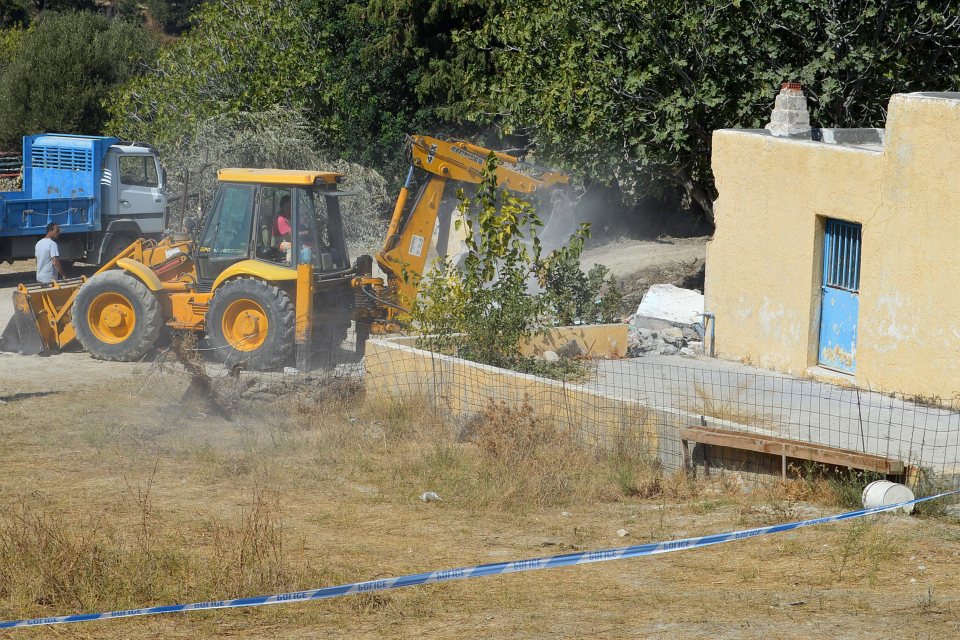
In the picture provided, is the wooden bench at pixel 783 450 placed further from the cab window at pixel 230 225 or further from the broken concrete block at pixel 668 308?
the cab window at pixel 230 225

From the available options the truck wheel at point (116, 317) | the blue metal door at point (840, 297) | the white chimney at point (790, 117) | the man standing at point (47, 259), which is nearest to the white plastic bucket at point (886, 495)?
the blue metal door at point (840, 297)

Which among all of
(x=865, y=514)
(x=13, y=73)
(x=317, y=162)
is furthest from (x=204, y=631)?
(x=13, y=73)

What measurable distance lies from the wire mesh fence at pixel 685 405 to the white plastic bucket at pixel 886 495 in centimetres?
19

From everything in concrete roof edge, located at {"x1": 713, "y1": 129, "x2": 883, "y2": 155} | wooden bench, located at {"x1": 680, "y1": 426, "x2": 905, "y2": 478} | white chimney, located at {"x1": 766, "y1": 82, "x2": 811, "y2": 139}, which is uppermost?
white chimney, located at {"x1": 766, "y1": 82, "x2": 811, "y2": 139}

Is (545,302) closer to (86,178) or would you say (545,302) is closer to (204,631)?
(204,631)

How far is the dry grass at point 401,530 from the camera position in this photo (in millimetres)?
6473

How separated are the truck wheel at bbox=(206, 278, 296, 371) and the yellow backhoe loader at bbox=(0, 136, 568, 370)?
12 mm

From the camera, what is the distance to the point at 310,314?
13.7 metres

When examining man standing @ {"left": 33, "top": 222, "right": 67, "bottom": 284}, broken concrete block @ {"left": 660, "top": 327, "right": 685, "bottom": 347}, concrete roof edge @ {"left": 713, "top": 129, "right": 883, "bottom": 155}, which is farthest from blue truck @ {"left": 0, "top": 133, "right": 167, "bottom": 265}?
concrete roof edge @ {"left": 713, "top": 129, "right": 883, "bottom": 155}

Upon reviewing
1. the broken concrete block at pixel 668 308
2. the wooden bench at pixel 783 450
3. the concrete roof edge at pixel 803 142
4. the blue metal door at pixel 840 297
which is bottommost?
the wooden bench at pixel 783 450

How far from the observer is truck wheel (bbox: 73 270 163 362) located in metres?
14.3

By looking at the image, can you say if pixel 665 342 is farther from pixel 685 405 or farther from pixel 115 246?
pixel 115 246

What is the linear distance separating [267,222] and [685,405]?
19.3 feet

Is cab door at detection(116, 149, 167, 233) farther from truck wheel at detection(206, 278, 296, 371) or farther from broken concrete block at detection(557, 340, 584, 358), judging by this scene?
broken concrete block at detection(557, 340, 584, 358)
